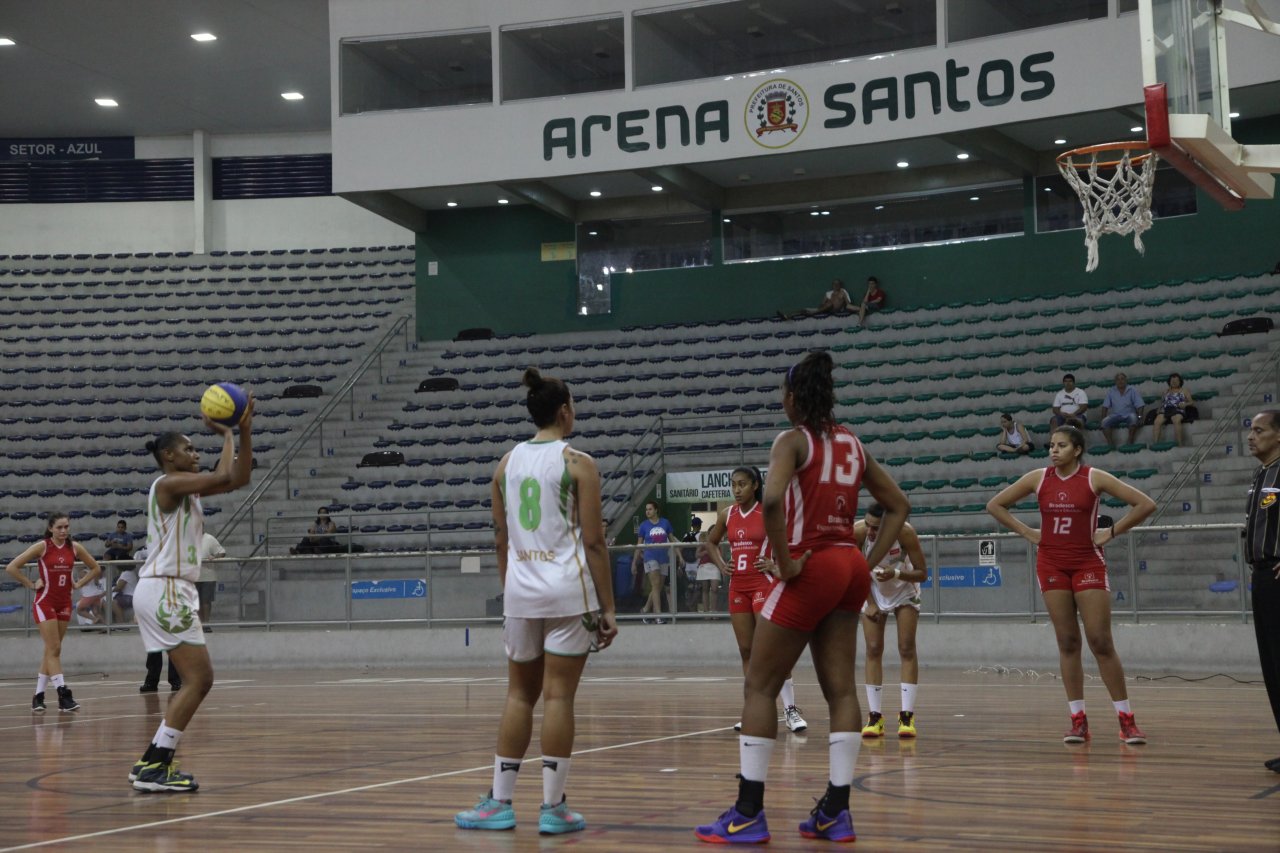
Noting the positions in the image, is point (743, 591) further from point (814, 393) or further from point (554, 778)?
point (814, 393)

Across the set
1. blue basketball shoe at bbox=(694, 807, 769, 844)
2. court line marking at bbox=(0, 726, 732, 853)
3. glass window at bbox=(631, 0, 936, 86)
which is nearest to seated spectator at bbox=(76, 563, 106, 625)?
court line marking at bbox=(0, 726, 732, 853)

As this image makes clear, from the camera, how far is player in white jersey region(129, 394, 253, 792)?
8.48m

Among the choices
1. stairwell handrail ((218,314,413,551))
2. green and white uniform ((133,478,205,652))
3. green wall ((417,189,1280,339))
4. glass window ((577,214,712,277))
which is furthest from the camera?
glass window ((577,214,712,277))

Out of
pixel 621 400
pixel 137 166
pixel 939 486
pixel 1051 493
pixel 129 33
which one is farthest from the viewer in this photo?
pixel 137 166

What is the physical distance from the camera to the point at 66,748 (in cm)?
1152

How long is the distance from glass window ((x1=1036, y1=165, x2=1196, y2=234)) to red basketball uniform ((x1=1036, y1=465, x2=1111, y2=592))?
20041mm

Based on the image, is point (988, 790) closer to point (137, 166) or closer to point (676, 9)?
point (676, 9)

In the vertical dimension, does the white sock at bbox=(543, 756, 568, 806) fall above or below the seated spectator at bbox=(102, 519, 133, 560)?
below

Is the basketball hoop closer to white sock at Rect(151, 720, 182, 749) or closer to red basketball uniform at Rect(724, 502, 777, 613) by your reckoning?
red basketball uniform at Rect(724, 502, 777, 613)

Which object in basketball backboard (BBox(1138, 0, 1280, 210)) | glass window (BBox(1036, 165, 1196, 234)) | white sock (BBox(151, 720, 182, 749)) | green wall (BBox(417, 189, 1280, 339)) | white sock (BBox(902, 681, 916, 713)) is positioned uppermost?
glass window (BBox(1036, 165, 1196, 234))

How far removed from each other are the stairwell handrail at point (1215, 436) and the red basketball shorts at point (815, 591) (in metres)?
13.3

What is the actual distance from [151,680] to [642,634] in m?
6.69

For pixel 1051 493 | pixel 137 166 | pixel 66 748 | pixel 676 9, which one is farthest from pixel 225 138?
pixel 1051 493

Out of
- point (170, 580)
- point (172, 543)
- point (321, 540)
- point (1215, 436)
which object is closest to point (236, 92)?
point (321, 540)
